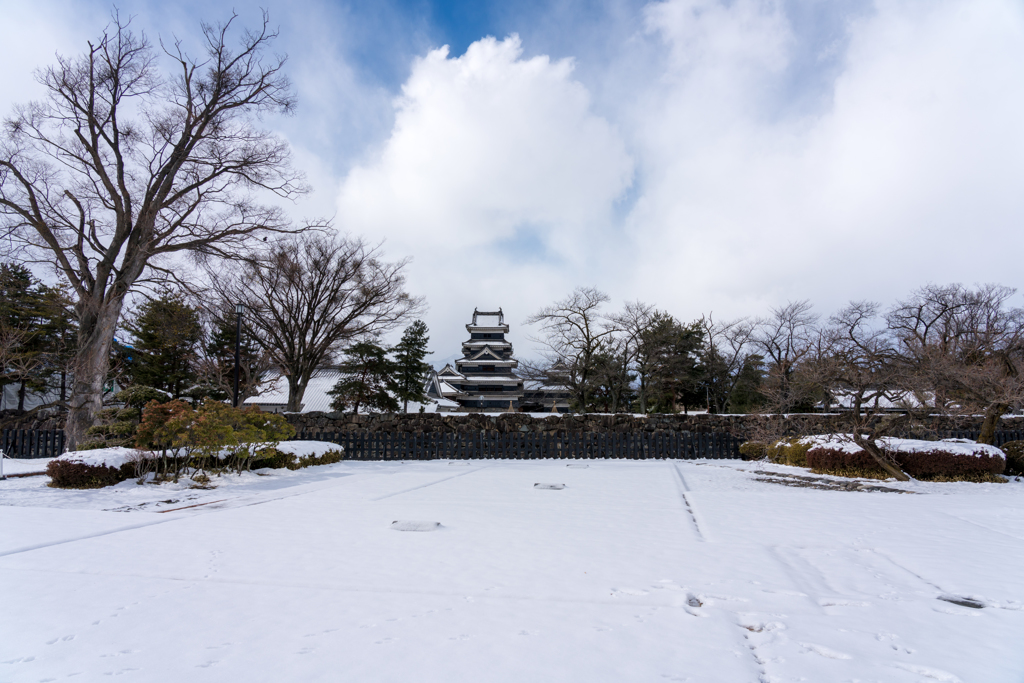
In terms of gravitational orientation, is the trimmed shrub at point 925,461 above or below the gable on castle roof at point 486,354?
below

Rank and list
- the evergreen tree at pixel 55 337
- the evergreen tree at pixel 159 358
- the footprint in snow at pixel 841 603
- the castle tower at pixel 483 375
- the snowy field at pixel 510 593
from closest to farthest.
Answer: the snowy field at pixel 510 593, the footprint in snow at pixel 841 603, the evergreen tree at pixel 55 337, the evergreen tree at pixel 159 358, the castle tower at pixel 483 375

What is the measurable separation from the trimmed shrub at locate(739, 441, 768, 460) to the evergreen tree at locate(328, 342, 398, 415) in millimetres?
19297

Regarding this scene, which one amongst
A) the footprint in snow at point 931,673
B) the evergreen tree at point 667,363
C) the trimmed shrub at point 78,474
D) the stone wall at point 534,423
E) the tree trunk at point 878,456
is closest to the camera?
the footprint in snow at point 931,673

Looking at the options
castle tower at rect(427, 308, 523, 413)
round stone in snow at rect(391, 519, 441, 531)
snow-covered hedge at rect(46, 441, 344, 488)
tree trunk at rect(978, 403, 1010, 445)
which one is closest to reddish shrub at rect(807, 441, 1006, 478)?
tree trunk at rect(978, 403, 1010, 445)

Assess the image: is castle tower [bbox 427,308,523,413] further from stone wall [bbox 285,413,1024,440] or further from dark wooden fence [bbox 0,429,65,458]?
dark wooden fence [bbox 0,429,65,458]

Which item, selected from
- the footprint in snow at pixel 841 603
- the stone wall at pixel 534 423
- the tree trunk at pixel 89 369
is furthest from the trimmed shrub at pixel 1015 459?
the tree trunk at pixel 89 369

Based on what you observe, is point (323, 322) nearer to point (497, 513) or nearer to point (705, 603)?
point (497, 513)

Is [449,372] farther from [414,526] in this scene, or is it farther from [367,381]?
[414,526]

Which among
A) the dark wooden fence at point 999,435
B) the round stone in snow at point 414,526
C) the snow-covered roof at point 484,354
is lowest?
the round stone in snow at point 414,526

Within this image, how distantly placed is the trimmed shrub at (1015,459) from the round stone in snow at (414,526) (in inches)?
467

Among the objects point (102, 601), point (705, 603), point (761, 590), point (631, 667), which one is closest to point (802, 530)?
point (761, 590)

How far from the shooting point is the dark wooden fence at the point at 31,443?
14.0 metres

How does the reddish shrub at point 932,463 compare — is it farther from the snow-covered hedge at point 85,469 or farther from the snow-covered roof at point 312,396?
the snow-covered roof at point 312,396

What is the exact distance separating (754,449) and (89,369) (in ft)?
56.3
